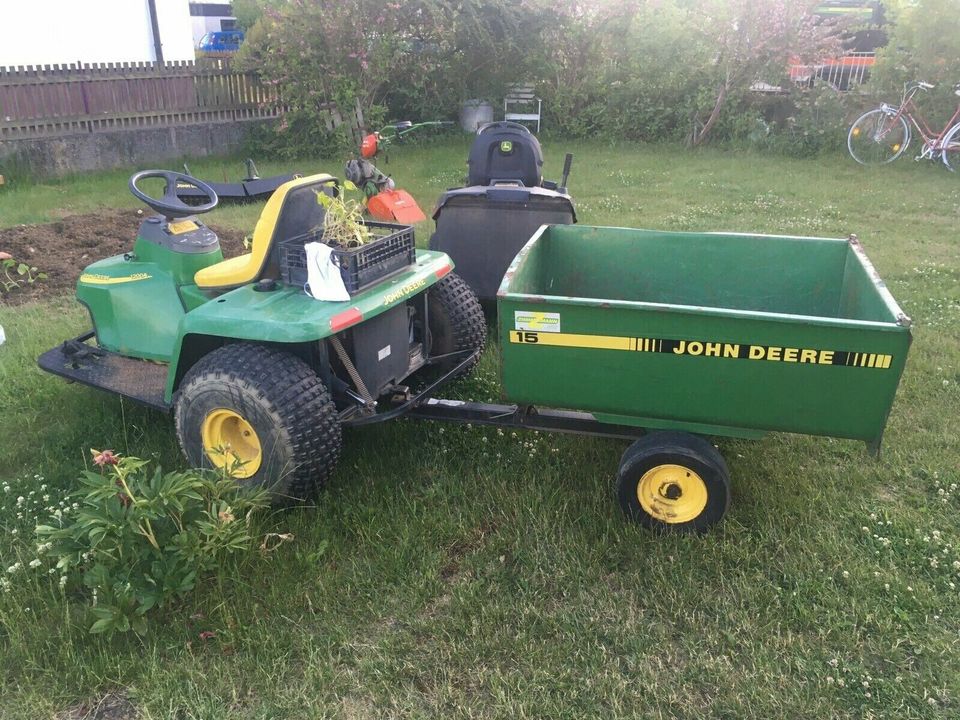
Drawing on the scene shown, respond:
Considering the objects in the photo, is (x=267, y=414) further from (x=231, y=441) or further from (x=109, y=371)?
(x=109, y=371)

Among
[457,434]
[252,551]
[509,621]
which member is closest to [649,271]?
[457,434]

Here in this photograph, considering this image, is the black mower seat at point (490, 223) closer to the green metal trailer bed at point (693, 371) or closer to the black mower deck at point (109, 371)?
the green metal trailer bed at point (693, 371)

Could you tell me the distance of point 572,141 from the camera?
12797 millimetres

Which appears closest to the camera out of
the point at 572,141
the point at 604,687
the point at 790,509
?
the point at 604,687

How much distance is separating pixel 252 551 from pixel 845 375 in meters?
2.15

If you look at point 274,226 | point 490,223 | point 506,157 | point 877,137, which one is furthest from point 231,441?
point 877,137

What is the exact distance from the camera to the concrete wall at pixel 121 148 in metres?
9.30

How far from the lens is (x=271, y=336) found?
9.47 ft

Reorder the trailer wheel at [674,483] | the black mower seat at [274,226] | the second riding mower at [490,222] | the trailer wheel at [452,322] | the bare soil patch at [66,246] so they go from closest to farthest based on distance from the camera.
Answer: the trailer wheel at [674,483], the black mower seat at [274,226], the trailer wheel at [452,322], the second riding mower at [490,222], the bare soil patch at [66,246]

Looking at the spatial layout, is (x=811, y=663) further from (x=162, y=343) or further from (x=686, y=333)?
(x=162, y=343)

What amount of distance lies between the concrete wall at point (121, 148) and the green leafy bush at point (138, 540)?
8207 mm

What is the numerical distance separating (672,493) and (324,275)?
1596 millimetres

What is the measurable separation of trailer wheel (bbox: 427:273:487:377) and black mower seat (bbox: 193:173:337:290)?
0.76 meters

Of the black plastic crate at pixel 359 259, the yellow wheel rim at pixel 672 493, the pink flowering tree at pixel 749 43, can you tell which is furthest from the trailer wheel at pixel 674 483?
the pink flowering tree at pixel 749 43
